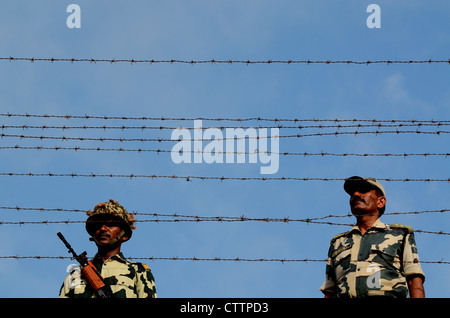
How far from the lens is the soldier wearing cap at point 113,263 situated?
10242mm

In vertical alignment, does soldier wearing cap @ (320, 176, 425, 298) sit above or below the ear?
below

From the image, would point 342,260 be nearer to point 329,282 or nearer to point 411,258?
point 329,282

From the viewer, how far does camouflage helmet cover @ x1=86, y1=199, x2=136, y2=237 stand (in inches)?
423

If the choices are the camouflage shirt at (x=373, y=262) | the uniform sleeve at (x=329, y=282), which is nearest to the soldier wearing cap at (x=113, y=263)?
the uniform sleeve at (x=329, y=282)

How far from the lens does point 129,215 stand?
1093 cm

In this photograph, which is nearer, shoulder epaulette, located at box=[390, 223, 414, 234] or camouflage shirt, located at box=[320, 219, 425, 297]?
camouflage shirt, located at box=[320, 219, 425, 297]

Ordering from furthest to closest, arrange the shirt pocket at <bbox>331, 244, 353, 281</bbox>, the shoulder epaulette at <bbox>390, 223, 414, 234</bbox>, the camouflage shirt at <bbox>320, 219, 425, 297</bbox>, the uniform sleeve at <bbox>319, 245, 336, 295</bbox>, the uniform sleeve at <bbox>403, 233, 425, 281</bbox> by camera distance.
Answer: the uniform sleeve at <bbox>319, 245, 336, 295</bbox>, the shoulder epaulette at <bbox>390, 223, 414, 234</bbox>, the shirt pocket at <bbox>331, 244, 353, 281</bbox>, the uniform sleeve at <bbox>403, 233, 425, 281</bbox>, the camouflage shirt at <bbox>320, 219, 425, 297</bbox>

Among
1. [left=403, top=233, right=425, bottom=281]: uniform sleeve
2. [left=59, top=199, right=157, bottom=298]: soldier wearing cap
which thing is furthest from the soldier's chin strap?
[left=403, top=233, right=425, bottom=281]: uniform sleeve

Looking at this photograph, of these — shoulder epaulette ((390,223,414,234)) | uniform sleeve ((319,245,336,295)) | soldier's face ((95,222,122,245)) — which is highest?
soldier's face ((95,222,122,245))

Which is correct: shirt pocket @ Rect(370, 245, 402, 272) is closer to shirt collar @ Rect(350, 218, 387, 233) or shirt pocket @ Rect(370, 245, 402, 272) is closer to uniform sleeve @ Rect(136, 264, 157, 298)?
shirt collar @ Rect(350, 218, 387, 233)
